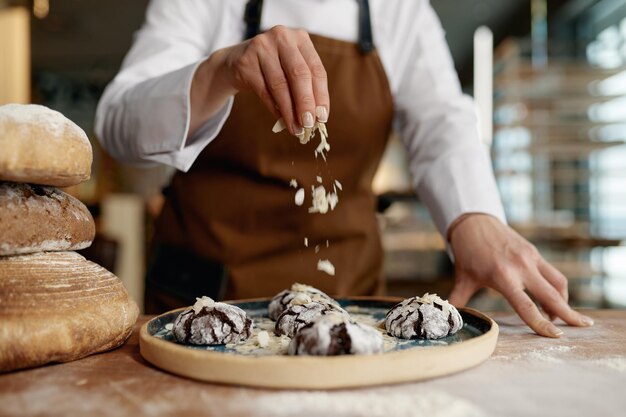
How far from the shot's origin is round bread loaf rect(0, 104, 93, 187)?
88 cm

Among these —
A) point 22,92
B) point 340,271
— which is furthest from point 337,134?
point 22,92

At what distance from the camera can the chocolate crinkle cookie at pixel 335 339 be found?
832 mm

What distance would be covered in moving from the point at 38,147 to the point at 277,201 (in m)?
0.87

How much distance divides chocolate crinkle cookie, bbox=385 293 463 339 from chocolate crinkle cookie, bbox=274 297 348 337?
0.10m

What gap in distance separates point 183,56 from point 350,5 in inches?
21.6

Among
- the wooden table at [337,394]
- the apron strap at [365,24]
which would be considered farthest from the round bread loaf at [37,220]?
the apron strap at [365,24]

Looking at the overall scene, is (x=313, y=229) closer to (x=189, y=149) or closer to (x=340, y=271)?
(x=340, y=271)

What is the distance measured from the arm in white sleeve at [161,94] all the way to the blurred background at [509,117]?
84 centimetres

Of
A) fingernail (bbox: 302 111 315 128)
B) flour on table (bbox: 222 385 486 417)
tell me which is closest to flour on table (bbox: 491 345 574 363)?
flour on table (bbox: 222 385 486 417)

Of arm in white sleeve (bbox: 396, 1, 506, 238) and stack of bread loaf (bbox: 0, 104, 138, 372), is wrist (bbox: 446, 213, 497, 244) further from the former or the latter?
stack of bread loaf (bbox: 0, 104, 138, 372)

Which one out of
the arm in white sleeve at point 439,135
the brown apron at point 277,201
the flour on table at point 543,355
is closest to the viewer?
the flour on table at point 543,355

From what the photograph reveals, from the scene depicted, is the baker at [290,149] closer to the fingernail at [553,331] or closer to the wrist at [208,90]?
the wrist at [208,90]

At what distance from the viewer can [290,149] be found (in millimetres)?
1725

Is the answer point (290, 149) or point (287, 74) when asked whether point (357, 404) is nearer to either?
point (287, 74)
